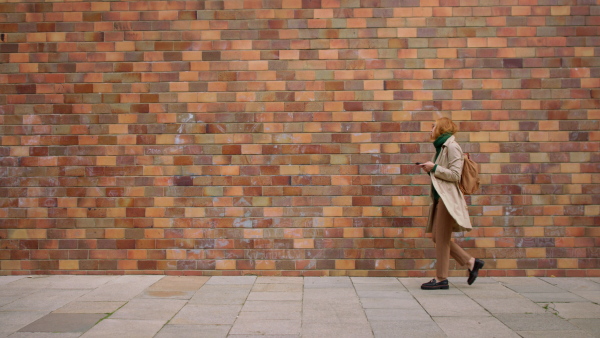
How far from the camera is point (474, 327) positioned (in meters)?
4.20

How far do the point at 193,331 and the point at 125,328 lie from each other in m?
0.54

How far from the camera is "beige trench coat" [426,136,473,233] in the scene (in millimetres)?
5438

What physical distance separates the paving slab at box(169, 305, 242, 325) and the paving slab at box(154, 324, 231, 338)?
112 mm

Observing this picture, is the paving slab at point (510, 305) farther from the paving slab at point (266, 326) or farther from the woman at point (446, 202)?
the paving slab at point (266, 326)

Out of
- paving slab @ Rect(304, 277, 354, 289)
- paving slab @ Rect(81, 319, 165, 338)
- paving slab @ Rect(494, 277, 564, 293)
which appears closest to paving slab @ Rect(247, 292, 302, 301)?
paving slab @ Rect(304, 277, 354, 289)

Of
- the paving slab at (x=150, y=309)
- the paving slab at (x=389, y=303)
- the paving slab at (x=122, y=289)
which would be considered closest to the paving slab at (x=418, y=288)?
the paving slab at (x=389, y=303)

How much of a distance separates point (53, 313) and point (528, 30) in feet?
18.9

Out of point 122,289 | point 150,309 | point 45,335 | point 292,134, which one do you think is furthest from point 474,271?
point 45,335

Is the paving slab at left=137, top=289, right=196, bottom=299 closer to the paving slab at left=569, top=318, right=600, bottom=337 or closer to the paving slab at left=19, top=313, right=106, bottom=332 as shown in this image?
the paving slab at left=19, top=313, right=106, bottom=332

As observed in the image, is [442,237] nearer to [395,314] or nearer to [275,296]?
[395,314]

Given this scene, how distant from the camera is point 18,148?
642cm

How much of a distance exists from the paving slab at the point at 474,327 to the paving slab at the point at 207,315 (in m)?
1.67

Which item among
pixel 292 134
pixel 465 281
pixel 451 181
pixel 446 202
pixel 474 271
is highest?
pixel 292 134

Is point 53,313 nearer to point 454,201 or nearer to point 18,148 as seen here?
point 18,148
